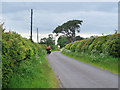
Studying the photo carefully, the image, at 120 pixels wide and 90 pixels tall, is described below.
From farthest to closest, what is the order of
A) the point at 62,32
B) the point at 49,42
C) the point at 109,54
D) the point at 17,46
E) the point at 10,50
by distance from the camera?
the point at 49,42, the point at 62,32, the point at 109,54, the point at 17,46, the point at 10,50

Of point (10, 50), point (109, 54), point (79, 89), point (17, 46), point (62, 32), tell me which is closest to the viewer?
point (79, 89)

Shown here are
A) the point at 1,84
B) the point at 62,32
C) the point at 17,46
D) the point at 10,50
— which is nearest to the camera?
the point at 1,84

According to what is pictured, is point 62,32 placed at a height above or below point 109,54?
above

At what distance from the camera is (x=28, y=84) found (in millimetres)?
7945

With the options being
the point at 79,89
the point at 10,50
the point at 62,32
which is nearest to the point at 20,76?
the point at 10,50

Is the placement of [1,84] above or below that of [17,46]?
below

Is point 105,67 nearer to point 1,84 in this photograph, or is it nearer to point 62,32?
point 1,84

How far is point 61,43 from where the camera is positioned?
107188mm

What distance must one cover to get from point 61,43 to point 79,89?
99.4 meters

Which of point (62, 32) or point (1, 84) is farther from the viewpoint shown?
point (62, 32)

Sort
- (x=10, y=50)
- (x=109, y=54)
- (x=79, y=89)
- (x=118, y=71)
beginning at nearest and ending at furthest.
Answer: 1. (x=79, y=89)
2. (x=10, y=50)
3. (x=118, y=71)
4. (x=109, y=54)

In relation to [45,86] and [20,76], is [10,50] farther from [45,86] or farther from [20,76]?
[45,86]

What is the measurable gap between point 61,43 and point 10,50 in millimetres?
98782

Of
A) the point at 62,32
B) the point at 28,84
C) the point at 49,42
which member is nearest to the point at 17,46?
the point at 28,84
